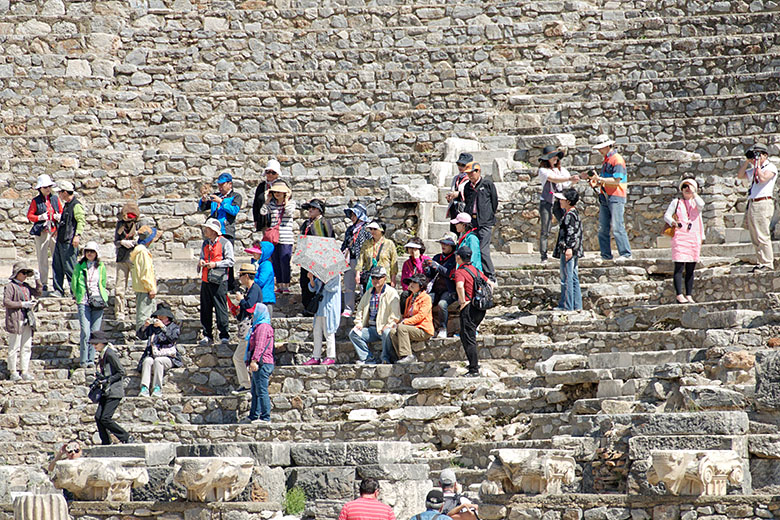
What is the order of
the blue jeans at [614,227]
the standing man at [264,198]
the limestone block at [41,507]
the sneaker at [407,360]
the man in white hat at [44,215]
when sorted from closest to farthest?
the limestone block at [41,507] < the sneaker at [407,360] < the standing man at [264,198] < the blue jeans at [614,227] < the man in white hat at [44,215]

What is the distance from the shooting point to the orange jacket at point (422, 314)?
14.3 m

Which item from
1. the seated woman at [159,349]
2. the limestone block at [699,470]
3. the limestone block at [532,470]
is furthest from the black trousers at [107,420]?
the limestone block at [699,470]

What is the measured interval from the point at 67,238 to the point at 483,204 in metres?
5.27

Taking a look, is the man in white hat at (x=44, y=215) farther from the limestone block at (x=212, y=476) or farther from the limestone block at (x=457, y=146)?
the limestone block at (x=212, y=476)

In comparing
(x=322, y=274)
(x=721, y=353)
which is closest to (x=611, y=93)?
(x=322, y=274)

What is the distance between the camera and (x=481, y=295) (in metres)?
13.9

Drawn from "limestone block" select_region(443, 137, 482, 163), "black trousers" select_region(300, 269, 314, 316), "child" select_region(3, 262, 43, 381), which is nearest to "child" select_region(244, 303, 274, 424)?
"black trousers" select_region(300, 269, 314, 316)

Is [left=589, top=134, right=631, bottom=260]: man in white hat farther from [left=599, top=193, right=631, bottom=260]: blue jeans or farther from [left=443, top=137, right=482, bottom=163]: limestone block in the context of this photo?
[left=443, top=137, right=482, bottom=163]: limestone block

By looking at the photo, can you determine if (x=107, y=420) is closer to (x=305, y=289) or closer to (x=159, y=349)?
(x=159, y=349)

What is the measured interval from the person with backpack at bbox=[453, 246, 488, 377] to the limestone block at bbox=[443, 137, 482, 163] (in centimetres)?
525

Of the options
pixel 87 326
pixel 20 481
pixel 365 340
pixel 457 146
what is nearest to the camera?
pixel 20 481

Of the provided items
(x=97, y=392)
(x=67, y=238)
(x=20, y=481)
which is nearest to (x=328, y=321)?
(x=97, y=392)

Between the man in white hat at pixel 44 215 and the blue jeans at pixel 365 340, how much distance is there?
480cm

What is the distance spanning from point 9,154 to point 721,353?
1226cm
